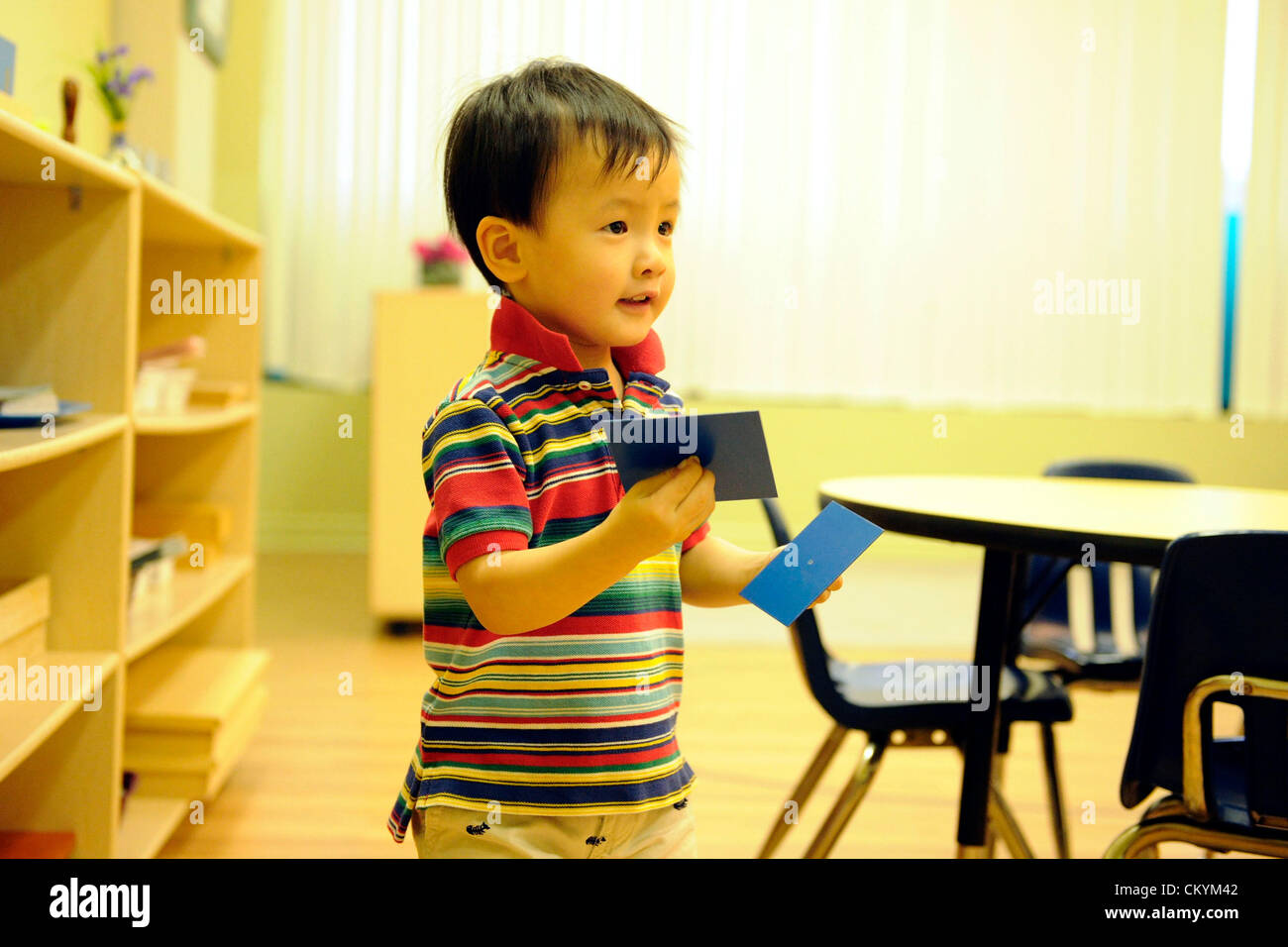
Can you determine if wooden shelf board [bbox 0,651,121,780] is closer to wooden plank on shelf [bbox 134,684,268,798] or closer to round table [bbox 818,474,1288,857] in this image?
wooden plank on shelf [bbox 134,684,268,798]

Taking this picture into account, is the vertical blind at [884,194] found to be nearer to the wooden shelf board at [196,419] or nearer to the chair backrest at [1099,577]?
the wooden shelf board at [196,419]

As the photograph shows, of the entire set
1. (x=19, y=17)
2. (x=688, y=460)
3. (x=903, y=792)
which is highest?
(x=19, y=17)

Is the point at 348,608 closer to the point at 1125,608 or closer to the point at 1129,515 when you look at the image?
the point at 1125,608

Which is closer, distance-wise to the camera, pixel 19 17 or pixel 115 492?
pixel 115 492

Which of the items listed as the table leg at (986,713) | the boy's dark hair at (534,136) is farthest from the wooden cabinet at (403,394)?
the boy's dark hair at (534,136)

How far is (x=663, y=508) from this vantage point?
0.61 meters

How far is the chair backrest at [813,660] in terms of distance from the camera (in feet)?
4.68

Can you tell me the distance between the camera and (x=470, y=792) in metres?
0.72

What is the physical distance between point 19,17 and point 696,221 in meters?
2.69

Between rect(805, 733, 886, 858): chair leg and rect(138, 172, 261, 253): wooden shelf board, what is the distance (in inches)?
50.5

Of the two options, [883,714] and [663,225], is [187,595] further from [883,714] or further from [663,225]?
[663,225]
